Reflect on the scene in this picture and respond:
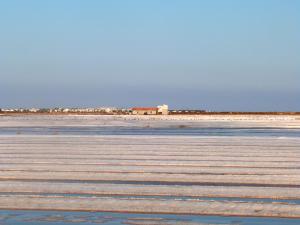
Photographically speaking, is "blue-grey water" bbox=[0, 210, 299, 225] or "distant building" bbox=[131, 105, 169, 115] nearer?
"blue-grey water" bbox=[0, 210, 299, 225]

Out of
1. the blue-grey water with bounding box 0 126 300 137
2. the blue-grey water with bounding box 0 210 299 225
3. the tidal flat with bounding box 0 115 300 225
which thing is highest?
the blue-grey water with bounding box 0 126 300 137

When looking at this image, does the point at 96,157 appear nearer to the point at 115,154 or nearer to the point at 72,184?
the point at 115,154

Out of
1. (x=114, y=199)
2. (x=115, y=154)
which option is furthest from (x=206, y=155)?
(x=114, y=199)

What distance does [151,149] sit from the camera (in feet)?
47.8

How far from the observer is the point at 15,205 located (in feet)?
22.0

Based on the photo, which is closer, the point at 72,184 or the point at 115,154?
the point at 72,184

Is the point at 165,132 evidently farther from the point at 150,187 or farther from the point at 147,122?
the point at 147,122

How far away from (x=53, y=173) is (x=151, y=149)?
17.4ft

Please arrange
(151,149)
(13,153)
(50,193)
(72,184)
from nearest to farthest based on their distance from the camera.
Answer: (50,193) → (72,184) → (13,153) → (151,149)

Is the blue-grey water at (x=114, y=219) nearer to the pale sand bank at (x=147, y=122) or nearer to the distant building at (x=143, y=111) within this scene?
the pale sand bank at (x=147, y=122)

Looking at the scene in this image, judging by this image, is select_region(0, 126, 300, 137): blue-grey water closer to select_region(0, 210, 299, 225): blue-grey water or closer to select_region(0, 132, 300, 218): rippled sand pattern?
select_region(0, 132, 300, 218): rippled sand pattern

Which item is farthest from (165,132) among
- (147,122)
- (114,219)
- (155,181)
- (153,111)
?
(153,111)

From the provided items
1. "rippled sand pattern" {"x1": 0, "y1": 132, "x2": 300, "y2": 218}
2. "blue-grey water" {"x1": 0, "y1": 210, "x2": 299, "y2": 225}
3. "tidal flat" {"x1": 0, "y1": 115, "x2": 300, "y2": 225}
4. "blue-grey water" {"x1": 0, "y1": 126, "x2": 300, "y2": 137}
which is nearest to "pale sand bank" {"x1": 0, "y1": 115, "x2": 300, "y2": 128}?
"blue-grey water" {"x1": 0, "y1": 126, "x2": 300, "y2": 137}

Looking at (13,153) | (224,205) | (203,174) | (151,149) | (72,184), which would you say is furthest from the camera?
(151,149)
